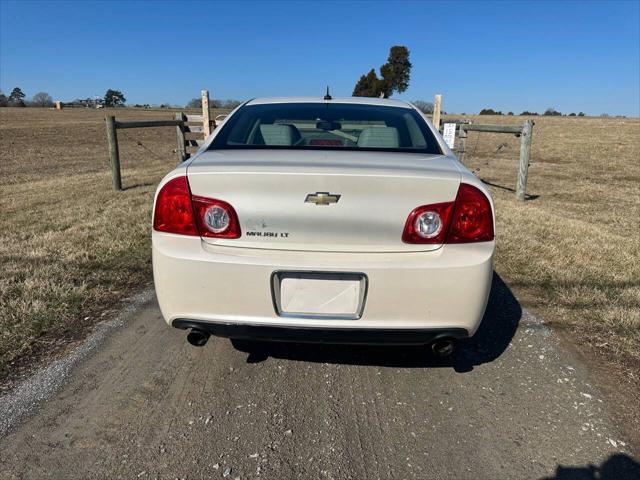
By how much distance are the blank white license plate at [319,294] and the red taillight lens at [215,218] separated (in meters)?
0.30

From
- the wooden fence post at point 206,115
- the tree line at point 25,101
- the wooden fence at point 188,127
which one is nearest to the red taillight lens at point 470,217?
the wooden fence at point 188,127

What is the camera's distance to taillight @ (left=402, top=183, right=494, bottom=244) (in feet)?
6.80

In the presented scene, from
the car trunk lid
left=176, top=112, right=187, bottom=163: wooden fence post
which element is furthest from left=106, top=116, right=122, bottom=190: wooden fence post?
the car trunk lid

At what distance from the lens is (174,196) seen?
216 centimetres

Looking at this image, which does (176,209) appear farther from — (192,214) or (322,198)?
(322,198)

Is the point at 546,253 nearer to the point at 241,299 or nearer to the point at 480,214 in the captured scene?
the point at 480,214

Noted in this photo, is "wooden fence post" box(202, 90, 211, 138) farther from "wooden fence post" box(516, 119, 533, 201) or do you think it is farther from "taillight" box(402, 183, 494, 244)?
"taillight" box(402, 183, 494, 244)

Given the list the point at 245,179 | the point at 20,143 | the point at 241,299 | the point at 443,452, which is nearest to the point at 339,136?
the point at 245,179

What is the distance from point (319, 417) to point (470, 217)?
3.88 ft

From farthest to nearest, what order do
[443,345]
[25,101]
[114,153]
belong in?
[25,101] < [114,153] < [443,345]

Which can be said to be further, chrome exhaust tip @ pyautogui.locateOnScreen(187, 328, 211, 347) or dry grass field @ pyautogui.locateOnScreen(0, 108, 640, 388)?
dry grass field @ pyautogui.locateOnScreen(0, 108, 640, 388)

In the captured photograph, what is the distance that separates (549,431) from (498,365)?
23.8 inches

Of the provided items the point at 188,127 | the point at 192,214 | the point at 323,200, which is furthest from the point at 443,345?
the point at 188,127

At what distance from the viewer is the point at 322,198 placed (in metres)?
2.04
